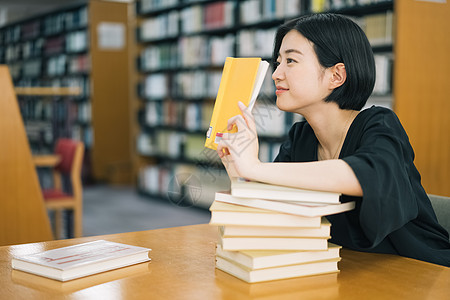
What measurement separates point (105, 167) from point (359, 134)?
643 cm

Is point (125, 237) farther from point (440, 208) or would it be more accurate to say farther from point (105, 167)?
point (105, 167)

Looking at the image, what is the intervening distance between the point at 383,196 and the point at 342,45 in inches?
15.9

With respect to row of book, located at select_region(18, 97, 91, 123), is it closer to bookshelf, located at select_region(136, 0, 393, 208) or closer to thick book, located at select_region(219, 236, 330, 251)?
bookshelf, located at select_region(136, 0, 393, 208)

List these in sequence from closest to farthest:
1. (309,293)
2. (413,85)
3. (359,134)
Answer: (309,293) < (359,134) < (413,85)

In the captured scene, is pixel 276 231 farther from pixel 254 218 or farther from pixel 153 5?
pixel 153 5

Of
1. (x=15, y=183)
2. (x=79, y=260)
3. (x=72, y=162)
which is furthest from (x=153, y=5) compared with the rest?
(x=79, y=260)

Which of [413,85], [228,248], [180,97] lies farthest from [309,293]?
[180,97]

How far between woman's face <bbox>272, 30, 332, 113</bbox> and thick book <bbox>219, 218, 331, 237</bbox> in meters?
0.38

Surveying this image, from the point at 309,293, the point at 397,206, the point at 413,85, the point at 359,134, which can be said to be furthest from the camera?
the point at 413,85

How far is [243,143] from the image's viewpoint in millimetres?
1056

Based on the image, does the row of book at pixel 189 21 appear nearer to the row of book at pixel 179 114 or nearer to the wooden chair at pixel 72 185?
the row of book at pixel 179 114

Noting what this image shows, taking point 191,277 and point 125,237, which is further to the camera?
point 125,237

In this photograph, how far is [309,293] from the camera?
2.90 feet

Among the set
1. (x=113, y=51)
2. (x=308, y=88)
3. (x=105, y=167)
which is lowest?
(x=105, y=167)
